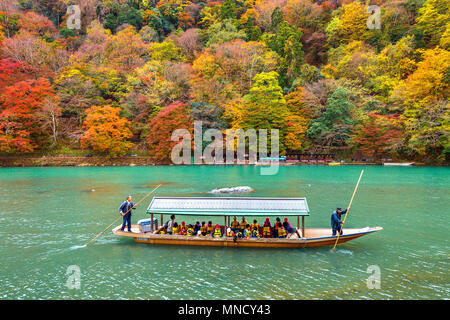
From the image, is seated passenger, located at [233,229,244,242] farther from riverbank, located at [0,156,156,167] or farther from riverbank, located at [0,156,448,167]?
riverbank, located at [0,156,156,167]

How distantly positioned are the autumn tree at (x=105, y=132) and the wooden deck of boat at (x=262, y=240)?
46101mm

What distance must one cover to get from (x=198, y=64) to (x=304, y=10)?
1660 inches

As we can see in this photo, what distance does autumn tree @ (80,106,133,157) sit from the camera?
57.3 metres

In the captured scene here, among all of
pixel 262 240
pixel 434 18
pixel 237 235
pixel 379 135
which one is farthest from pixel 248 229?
pixel 434 18

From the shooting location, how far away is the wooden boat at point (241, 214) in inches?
563

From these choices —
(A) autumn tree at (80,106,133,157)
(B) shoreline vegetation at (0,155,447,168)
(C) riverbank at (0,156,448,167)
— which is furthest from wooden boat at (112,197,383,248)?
(A) autumn tree at (80,106,133,157)

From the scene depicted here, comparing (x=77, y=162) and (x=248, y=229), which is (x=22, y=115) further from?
(x=248, y=229)

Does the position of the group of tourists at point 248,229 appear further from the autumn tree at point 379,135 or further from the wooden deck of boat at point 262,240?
the autumn tree at point 379,135

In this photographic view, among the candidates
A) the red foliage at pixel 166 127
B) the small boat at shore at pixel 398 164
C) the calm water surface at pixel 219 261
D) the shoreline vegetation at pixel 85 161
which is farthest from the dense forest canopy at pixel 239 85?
the calm water surface at pixel 219 261

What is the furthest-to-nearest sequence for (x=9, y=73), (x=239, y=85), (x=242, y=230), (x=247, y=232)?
(x=239, y=85)
(x=9, y=73)
(x=242, y=230)
(x=247, y=232)

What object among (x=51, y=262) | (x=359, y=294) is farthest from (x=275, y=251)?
(x=51, y=262)

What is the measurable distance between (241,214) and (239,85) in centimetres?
5847

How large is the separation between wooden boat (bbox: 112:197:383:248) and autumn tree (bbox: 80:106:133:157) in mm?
45608

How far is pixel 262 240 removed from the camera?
47.2 feet
